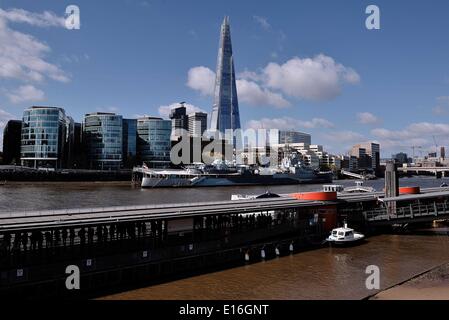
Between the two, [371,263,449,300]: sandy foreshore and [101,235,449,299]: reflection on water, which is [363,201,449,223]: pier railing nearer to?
[101,235,449,299]: reflection on water

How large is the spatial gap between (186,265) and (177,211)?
457 centimetres

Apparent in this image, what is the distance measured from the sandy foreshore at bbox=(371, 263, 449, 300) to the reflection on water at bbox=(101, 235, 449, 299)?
4.22 ft

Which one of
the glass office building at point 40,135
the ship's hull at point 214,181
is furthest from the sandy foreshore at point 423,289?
the glass office building at point 40,135

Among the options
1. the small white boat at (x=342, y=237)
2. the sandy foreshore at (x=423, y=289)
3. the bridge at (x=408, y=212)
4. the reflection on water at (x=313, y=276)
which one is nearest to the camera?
the sandy foreshore at (x=423, y=289)

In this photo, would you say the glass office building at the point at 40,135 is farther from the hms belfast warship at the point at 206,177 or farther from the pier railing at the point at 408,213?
the pier railing at the point at 408,213

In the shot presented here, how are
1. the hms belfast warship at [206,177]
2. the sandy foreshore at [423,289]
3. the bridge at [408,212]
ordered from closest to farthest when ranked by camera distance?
the sandy foreshore at [423,289]
the bridge at [408,212]
the hms belfast warship at [206,177]

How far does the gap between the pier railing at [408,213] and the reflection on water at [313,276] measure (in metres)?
5.99

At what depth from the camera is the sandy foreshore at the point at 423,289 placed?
26.9 metres

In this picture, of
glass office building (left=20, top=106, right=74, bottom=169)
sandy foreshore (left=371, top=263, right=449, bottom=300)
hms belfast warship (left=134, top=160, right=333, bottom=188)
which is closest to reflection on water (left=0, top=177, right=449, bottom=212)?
hms belfast warship (left=134, top=160, right=333, bottom=188)

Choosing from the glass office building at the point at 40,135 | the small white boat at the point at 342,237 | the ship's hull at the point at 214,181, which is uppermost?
the glass office building at the point at 40,135

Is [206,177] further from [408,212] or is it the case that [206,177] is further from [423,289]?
[423,289]

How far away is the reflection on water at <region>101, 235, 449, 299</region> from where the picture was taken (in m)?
28.0
